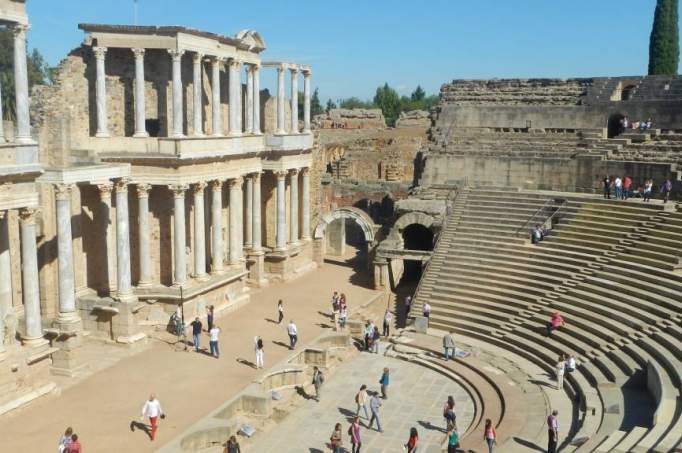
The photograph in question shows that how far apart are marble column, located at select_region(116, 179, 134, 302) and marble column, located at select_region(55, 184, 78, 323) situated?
224 cm

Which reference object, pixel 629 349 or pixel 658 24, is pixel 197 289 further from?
pixel 658 24

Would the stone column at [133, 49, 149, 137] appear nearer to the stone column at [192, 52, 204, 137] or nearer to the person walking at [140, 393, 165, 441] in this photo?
the stone column at [192, 52, 204, 137]

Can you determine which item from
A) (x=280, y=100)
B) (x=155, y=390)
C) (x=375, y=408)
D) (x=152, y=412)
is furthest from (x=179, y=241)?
(x=375, y=408)

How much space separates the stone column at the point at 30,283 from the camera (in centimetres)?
1912

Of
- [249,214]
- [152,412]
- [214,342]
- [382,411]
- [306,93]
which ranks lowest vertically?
[382,411]

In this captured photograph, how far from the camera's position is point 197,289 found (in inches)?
1033

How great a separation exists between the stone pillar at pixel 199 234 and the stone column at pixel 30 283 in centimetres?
782

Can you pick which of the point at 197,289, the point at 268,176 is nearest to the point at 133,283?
the point at 197,289

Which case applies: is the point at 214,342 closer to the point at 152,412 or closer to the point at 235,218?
the point at 152,412

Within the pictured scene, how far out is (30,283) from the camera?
1938 centimetres

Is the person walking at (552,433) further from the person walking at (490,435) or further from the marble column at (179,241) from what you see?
the marble column at (179,241)

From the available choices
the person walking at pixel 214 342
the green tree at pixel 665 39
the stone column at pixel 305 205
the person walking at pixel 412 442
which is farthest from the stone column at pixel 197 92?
the green tree at pixel 665 39

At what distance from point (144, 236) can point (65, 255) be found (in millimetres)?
4103

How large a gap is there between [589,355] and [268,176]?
55.5 ft
